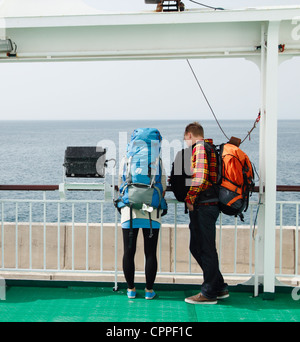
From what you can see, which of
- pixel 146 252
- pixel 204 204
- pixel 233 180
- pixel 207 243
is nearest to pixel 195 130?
pixel 233 180

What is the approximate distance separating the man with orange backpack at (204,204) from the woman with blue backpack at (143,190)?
0.90 ft

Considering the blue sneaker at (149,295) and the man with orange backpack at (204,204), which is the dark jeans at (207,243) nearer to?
the man with orange backpack at (204,204)

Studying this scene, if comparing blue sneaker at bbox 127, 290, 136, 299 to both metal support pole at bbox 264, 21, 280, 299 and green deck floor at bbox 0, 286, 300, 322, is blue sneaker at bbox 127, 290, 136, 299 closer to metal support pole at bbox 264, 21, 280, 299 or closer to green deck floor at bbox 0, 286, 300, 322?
green deck floor at bbox 0, 286, 300, 322

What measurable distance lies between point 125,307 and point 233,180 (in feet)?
4.73

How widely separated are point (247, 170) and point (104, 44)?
70.1 inches

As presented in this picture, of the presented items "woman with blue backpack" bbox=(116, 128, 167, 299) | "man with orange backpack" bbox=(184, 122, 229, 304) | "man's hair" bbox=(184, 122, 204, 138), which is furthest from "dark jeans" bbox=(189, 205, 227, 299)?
"man's hair" bbox=(184, 122, 204, 138)

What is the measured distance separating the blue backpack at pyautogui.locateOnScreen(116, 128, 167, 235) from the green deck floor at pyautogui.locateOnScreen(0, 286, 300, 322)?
0.88 metres

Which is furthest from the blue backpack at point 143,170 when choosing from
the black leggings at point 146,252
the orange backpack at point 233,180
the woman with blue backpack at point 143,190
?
the orange backpack at point 233,180

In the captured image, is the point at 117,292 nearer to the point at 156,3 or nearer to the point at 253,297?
the point at 253,297

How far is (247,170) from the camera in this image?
4.39m

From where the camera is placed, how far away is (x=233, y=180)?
4324 millimetres

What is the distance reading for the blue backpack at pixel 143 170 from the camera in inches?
173
